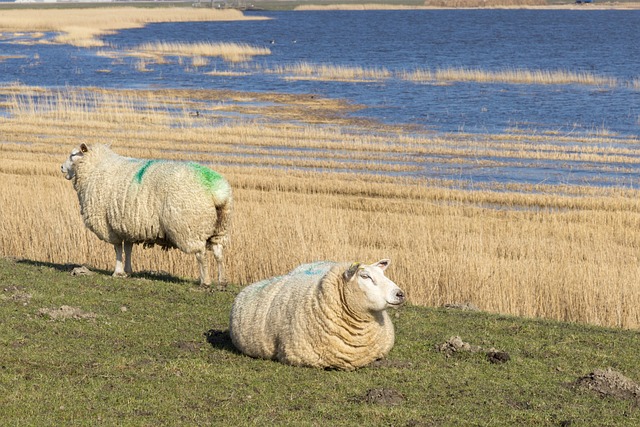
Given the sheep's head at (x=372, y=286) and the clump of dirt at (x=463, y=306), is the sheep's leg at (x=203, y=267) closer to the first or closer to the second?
the clump of dirt at (x=463, y=306)

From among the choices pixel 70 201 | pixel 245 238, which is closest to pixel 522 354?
pixel 245 238

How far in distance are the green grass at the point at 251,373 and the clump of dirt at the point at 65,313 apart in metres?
0.08

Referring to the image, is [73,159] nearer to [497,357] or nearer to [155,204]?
[155,204]

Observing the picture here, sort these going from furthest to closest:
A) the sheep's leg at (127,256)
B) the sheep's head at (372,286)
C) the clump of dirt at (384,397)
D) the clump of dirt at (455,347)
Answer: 1. the sheep's leg at (127,256)
2. the clump of dirt at (455,347)
3. the sheep's head at (372,286)
4. the clump of dirt at (384,397)

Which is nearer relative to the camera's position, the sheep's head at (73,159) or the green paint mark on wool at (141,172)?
the green paint mark on wool at (141,172)

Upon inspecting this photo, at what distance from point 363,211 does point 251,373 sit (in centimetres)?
1491

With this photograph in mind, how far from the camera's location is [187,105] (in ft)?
166

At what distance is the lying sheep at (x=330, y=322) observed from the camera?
10586 mm

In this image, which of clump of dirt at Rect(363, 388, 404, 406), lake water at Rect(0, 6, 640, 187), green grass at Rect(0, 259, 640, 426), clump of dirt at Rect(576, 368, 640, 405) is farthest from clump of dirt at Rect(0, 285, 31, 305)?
lake water at Rect(0, 6, 640, 187)

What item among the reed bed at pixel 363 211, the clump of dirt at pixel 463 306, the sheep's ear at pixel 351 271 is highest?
the sheep's ear at pixel 351 271

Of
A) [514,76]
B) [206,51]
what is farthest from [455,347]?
[206,51]

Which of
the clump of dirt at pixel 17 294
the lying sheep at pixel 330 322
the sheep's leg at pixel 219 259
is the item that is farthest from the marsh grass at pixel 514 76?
the lying sheep at pixel 330 322

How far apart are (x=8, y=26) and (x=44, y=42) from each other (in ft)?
84.9

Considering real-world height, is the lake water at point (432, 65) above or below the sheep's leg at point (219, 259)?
below
